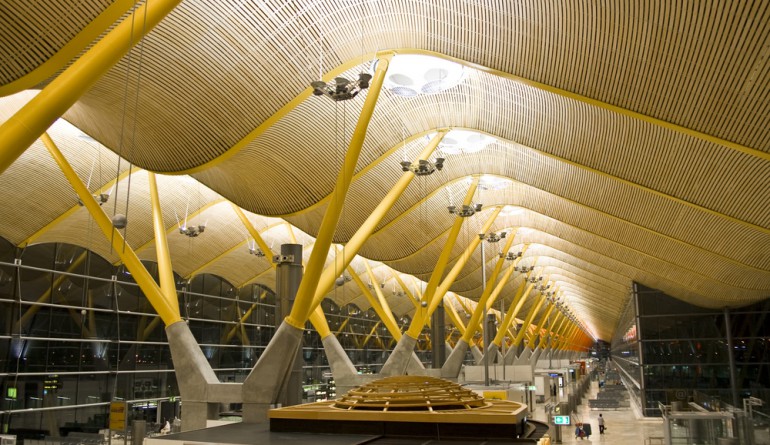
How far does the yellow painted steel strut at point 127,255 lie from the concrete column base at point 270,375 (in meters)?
3.91

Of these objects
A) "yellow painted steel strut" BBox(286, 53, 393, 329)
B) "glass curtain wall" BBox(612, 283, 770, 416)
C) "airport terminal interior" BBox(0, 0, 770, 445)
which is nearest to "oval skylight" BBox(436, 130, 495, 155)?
"airport terminal interior" BBox(0, 0, 770, 445)

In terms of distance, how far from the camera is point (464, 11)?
17.5 meters

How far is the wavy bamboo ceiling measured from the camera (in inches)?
577

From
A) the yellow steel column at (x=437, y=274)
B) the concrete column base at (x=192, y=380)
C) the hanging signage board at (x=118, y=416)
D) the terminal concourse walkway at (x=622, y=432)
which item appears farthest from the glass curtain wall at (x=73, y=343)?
the terminal concourse walkway at (x=622, y=432)

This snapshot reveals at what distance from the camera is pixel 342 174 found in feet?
65.6

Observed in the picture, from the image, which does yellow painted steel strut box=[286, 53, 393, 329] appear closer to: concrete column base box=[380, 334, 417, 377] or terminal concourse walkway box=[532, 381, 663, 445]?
concrete column base box=[380, 334, 417, 377]

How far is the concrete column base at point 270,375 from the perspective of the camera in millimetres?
21359

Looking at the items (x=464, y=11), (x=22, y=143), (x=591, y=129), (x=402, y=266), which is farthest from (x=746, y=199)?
(x=402, y=266)

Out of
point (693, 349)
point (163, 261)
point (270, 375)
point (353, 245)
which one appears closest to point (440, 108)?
point (353, 245)

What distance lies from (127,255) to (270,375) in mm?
6001

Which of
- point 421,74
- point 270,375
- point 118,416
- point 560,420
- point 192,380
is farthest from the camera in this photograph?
point 560,420

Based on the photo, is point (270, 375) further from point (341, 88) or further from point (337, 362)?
point (337, 362)

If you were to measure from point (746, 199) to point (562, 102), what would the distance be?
21.4 ft

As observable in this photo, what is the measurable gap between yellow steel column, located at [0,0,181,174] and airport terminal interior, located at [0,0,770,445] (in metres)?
0.04
